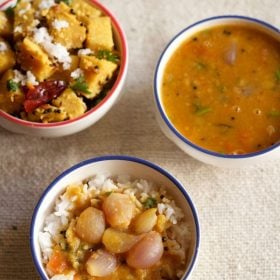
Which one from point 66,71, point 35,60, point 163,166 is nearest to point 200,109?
point 163,166

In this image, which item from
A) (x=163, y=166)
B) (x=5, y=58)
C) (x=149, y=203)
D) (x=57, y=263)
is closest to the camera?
(x=57, y=263)

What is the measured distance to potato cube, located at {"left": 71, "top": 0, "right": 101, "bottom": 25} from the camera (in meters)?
2.38

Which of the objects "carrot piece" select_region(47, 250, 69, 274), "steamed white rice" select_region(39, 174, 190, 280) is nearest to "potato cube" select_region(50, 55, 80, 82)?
"steamed white rice" select_region(39, 174, 190, 280)

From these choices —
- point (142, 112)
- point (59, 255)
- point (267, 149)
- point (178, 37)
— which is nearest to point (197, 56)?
point (178, 37)

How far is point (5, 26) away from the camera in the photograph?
237cm

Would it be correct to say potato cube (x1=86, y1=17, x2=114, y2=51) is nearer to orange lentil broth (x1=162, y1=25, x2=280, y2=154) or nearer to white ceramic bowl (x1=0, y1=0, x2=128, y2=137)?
white ceramic bowl (x1=0, y1=0, x2=128, y2=137)

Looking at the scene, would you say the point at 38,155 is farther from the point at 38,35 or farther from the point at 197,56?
the point at 197,56

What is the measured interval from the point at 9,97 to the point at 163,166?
0.63 m

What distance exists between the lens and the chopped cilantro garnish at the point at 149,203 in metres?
2.18

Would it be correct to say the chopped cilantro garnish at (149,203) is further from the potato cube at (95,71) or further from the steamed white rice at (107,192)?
the potato cube at (95,71)

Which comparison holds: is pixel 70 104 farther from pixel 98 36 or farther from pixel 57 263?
pixel 57 263

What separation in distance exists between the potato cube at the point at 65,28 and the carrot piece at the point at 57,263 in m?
0.77

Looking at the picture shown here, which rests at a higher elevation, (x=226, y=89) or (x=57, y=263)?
(x=226, y=89)

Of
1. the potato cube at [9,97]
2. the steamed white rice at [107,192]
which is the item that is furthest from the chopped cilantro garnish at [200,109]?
the potato cube at [9,97]
